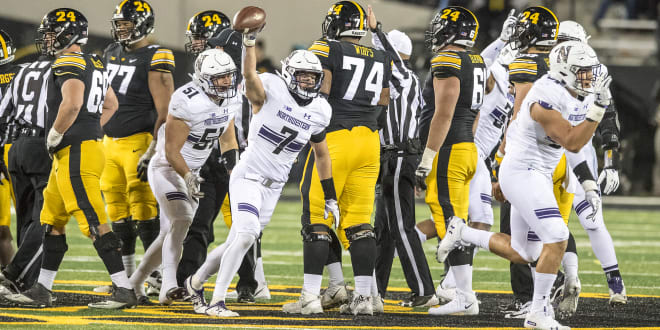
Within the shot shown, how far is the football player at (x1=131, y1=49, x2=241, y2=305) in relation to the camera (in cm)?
652

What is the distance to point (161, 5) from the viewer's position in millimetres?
17562

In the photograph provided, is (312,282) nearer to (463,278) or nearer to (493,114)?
(463,278)

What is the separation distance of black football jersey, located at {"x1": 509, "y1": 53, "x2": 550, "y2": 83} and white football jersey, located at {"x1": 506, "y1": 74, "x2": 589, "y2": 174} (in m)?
0.54

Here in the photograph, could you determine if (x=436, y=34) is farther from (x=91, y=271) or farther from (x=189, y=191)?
(x=91, y=271)

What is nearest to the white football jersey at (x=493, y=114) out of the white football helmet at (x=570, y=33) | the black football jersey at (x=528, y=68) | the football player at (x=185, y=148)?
the white football helmet at (x=570, y=33)

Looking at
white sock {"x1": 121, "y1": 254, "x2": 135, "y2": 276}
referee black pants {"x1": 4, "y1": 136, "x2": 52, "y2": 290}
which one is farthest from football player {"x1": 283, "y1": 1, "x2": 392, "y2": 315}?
referee black pants {"x1": 4, "y1": 136, "x2": 52, "y2": 290}

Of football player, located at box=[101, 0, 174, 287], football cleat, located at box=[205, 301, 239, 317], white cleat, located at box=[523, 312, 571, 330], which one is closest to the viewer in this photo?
white cleat, located at box=[523, 312, 571, 330]

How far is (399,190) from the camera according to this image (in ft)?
23.5

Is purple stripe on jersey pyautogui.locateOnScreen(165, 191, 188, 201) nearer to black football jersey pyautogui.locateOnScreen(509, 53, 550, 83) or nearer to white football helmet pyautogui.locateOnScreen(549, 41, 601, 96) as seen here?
black football jersey pyautogui.locateOnScreen(509, 53, 550, 83)

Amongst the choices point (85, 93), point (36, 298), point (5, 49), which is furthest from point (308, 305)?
point (5, 49)

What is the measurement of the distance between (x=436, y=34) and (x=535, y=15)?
2.17 feet

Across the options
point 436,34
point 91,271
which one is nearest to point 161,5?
point 91,271

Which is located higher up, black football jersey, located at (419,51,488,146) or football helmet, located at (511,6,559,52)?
football helmet, located at (511,6,559,52)

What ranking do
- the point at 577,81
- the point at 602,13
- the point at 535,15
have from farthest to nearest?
1. the point at 602,13
2. the point at 535,15
3. the point at 577,81
